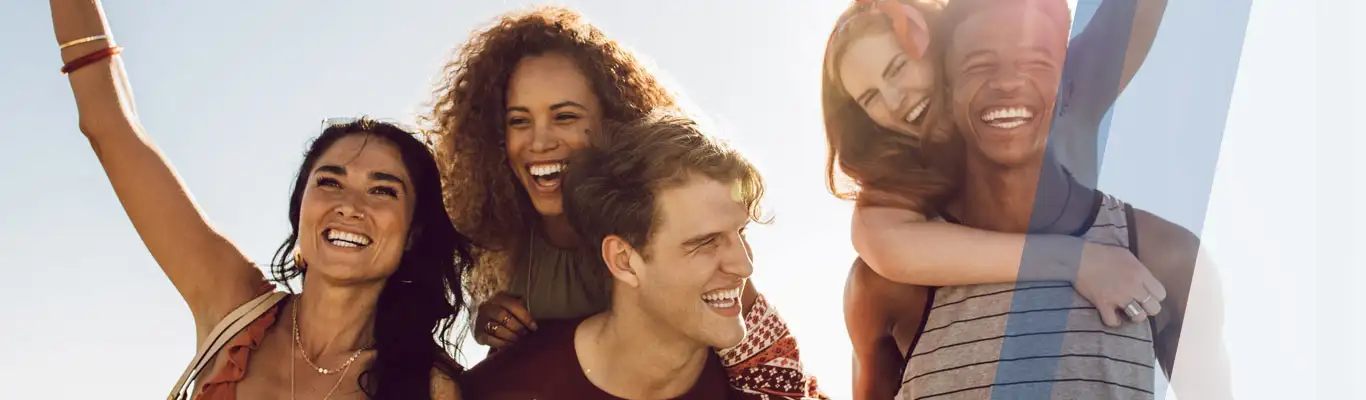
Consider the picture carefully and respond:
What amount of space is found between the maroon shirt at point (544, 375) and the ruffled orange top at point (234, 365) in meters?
0.90

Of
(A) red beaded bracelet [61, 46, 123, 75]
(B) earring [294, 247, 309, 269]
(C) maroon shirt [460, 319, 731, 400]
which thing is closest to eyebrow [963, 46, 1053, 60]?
(C) maroon shirt [460, 319, 731, 400]

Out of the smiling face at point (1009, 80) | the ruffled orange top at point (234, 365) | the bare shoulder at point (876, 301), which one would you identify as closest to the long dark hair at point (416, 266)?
the ruffled orange top at point (234, 365)

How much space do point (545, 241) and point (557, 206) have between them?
0.83 feet

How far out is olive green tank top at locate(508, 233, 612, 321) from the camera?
5430mm

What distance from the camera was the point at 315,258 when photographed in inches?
199

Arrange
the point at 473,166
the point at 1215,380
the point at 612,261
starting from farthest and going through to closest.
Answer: the point at 473,166 < the point at 612,261 < the point at 1215,380

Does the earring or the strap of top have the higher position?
the earring

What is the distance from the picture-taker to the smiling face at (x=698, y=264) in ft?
15.6

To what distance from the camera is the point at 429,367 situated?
16.9ft

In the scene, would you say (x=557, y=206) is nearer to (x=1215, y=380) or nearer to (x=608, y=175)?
(x=608, y=175)

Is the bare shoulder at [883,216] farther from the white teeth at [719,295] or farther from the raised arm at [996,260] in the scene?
the white teeth at [719,295]

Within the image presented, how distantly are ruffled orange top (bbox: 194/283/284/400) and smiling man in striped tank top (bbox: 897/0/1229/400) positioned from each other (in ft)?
9.08

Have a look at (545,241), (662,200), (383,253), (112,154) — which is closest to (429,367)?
(383,253)

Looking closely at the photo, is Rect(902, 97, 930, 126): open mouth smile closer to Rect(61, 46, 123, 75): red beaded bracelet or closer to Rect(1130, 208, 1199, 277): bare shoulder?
Rect(1130, 208, 1199, 277): bare shoulder
